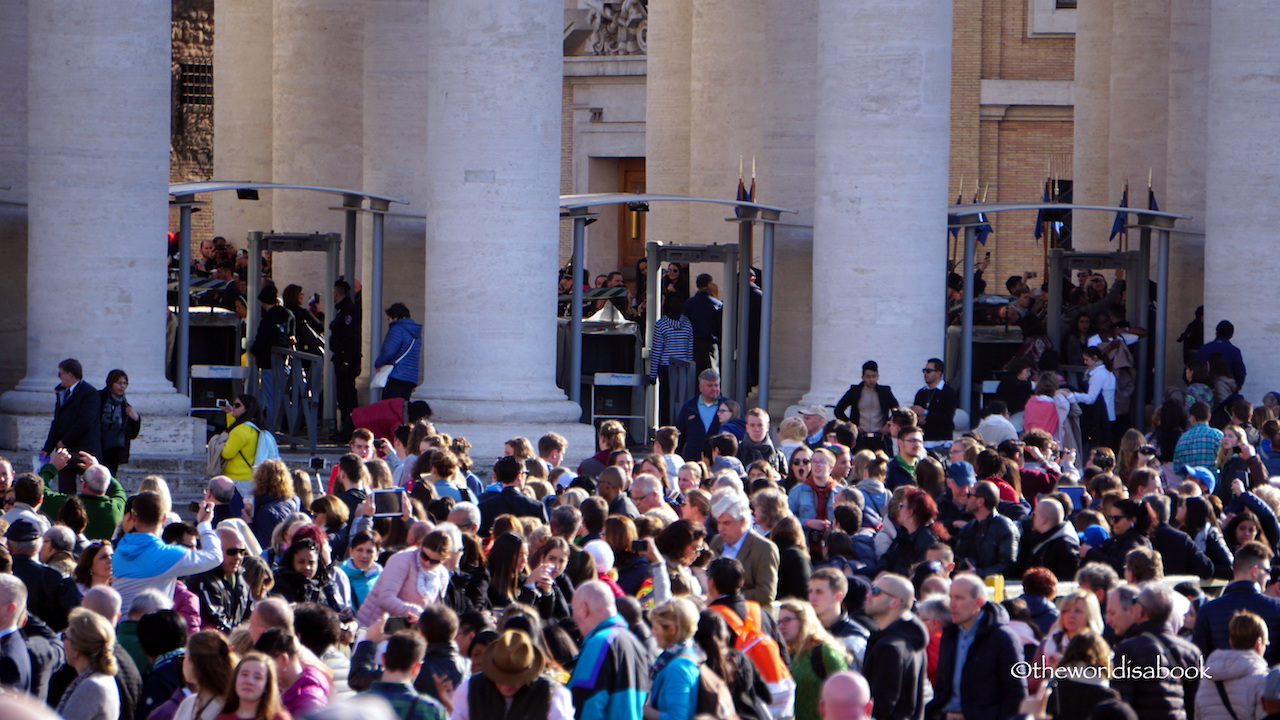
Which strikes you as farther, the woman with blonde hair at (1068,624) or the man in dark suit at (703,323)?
Answer: the man in dark suit at (703,323)

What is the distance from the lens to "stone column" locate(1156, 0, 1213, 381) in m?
22.2

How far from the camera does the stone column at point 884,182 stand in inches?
691

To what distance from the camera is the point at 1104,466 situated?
46.4ft

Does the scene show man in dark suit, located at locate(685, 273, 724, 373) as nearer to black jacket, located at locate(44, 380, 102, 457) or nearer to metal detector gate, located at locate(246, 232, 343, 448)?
metal detector gate, located at locate(246, 232, 343, 448)

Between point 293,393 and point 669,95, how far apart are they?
28.5ft

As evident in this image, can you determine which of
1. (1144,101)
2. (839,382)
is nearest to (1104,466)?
(839,382)

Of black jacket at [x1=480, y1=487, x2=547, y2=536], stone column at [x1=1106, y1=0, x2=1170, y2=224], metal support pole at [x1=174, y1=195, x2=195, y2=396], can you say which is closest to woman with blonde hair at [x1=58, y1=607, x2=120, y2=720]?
black jacket at [x1=480, y1=487, x2=547, y2=536]

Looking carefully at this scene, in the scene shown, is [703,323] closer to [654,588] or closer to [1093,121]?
[1093,121]

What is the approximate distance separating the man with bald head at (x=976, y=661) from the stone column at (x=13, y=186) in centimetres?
1258

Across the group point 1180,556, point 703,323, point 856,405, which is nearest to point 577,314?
point 856,405

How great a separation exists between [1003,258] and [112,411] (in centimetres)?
2355

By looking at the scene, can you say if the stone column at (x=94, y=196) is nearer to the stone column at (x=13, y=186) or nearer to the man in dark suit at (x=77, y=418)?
the man in dark suit at (x=77, y=418)

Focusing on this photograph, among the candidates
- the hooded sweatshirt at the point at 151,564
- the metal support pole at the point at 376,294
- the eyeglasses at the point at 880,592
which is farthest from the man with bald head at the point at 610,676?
the metal support pole at the point at 376,294

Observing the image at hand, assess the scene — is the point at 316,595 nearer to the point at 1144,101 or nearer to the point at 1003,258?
the point at 1144,101
